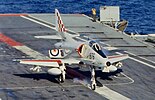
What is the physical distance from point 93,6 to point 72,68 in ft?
322

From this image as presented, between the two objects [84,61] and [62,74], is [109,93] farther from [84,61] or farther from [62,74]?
[62,74]

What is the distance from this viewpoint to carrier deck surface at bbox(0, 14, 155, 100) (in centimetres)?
4841

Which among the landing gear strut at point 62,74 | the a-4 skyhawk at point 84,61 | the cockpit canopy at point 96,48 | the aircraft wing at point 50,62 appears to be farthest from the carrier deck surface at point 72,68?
the cockpit canopy at point 96,48

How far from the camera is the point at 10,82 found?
51.5m

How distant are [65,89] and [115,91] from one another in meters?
5.12

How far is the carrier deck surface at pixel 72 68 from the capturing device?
1906 inches

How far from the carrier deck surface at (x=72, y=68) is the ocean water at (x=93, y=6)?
33.7 m

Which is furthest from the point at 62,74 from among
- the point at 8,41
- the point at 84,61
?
the point at 8,41

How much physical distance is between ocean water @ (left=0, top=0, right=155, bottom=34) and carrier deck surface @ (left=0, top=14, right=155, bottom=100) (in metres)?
33.7

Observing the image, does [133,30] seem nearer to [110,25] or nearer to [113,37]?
[110,25]

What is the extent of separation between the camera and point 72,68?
5812 cm

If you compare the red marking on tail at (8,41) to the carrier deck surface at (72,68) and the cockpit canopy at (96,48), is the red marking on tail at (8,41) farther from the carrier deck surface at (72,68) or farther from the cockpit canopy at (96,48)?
the cockpit canopy at (96,48)

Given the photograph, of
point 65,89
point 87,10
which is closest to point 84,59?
point 65,89

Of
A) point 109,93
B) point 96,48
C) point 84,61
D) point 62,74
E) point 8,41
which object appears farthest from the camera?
point 8,41
